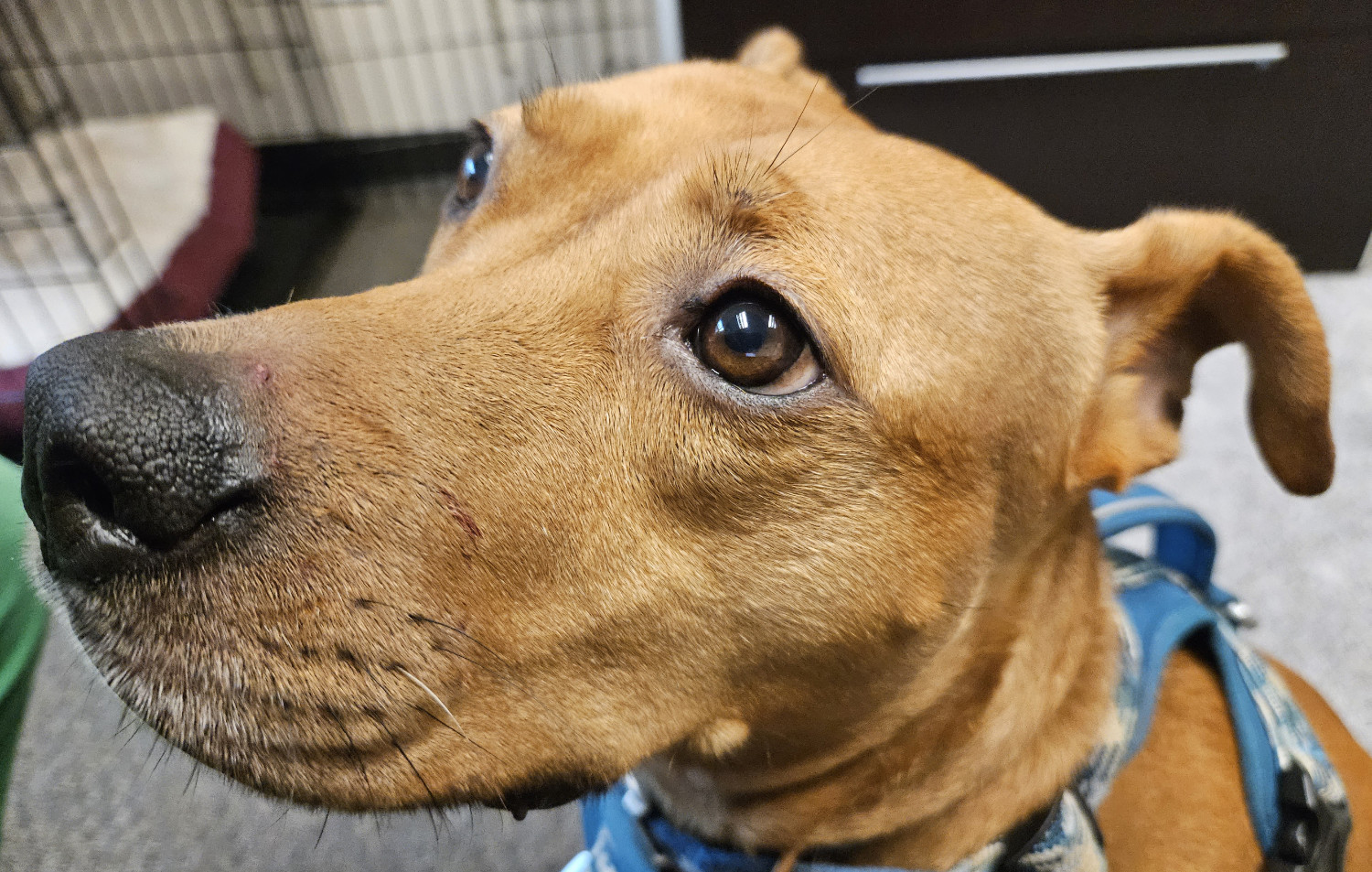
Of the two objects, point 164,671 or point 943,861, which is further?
point 943,861

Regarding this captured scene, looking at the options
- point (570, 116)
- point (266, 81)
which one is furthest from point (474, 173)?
point (266, 81)

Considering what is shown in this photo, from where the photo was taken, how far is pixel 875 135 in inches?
51.1

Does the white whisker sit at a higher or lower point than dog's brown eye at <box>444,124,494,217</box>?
lower

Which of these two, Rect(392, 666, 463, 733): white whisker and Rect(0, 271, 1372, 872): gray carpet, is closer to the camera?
Rect(392, 666, 463, 733): white whisker

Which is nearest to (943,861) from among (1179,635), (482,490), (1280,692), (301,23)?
(1179,635)

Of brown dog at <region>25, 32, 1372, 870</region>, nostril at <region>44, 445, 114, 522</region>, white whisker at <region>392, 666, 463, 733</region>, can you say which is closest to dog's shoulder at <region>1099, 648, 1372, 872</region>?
brown dog at <region>25, 32, 1372, 870</region>

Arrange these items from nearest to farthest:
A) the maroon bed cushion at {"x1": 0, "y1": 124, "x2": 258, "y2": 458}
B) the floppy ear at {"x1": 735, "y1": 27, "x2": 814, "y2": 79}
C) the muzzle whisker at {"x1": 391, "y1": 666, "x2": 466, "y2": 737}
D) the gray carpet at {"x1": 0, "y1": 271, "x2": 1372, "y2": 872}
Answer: the muzzle whisker at {"x1": 391, "y1": 666, "x2": 466, "y2": 737} < the floppy ear at {"x1": 735, "y1": 27, "x2": 814, "y2": 79} < the gray carpet at {"x1": 0, "y1": 271, "x2": 1372, "y2": 872} < the maroon bed cushion at {"x1": 0, "y1": 124, "x2": 258, "y2": 458}

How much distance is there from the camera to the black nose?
2.63 feet

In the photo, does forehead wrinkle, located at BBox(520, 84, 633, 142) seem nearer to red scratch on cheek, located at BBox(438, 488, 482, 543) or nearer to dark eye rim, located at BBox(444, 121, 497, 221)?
dark eye rim, located at BBox(444, 121, 497, 221)

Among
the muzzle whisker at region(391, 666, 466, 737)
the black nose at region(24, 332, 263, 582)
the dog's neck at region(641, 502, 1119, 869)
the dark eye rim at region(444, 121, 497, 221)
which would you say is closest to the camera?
the black nose at region(24, 332, 263, 582)

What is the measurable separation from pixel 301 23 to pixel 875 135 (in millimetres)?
4318

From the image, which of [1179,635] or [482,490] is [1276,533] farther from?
[482,490]

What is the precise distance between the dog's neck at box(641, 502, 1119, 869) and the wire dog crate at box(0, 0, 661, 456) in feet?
10.8

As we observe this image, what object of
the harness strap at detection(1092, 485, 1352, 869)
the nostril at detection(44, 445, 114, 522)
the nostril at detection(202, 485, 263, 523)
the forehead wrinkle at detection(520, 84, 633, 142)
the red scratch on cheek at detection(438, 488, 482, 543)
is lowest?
the harness strap at detection(1092, 485, 1352, 869)
